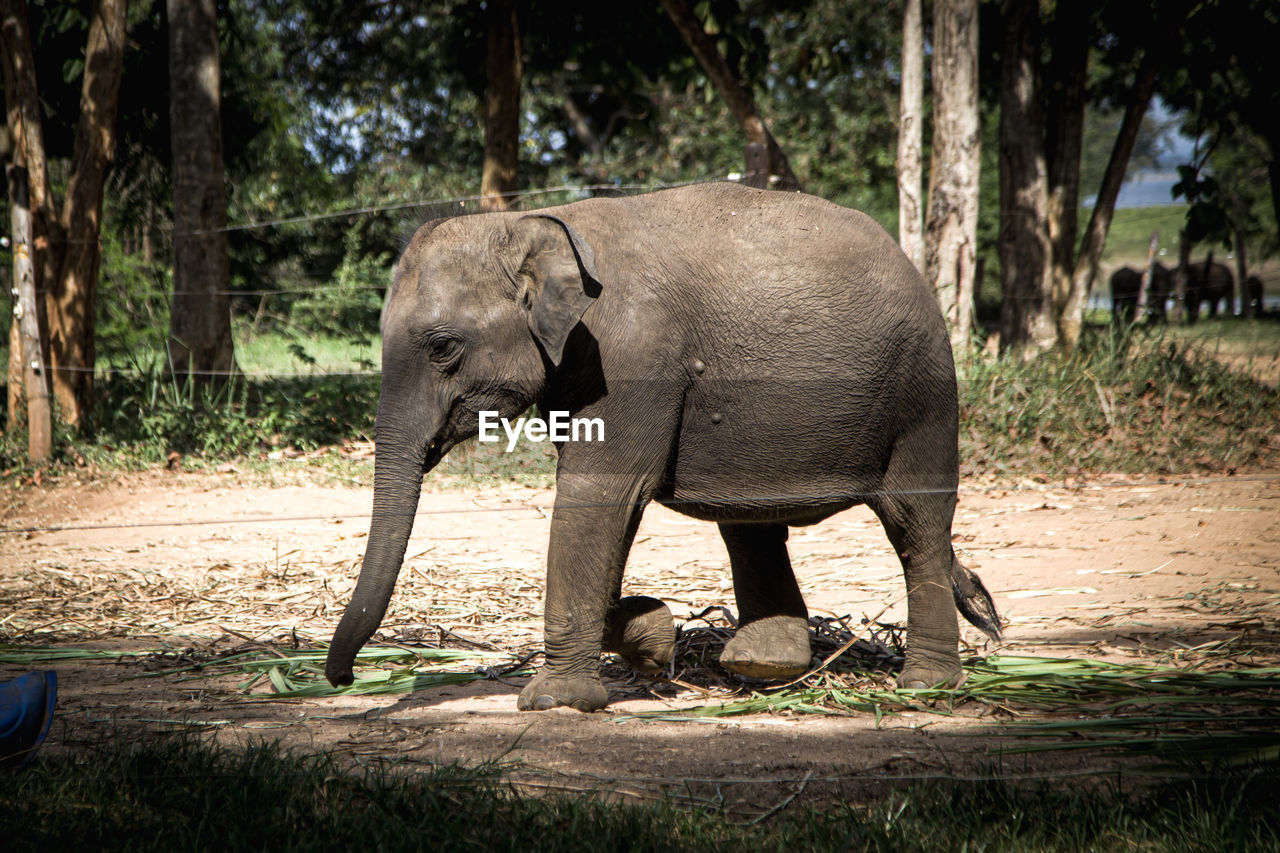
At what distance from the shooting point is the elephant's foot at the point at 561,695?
3758 mm

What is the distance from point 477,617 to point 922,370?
256cm

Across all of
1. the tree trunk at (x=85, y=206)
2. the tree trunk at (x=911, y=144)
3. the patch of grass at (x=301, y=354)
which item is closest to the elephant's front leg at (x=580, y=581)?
the patch of grass at (x=301, y=354)

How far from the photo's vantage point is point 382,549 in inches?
142

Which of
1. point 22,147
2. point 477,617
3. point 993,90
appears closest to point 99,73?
point 22,147

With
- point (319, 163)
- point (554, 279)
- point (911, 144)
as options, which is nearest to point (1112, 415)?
point (911, 144)

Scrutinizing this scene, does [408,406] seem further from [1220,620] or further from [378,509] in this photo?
[1220,620]

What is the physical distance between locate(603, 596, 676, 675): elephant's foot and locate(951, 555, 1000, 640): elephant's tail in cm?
116

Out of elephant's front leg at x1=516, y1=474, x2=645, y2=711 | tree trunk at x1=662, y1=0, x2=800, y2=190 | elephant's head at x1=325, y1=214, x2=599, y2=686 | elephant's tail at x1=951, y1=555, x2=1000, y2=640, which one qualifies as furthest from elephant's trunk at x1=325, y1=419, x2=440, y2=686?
tree trunk at x1=662, y1=0, x2=800, y2=190

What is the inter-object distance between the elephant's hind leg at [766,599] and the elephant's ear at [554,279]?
133 cm

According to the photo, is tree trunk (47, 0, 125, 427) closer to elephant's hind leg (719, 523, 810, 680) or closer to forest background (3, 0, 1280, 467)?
forest background (3, 0, 1280, 467)

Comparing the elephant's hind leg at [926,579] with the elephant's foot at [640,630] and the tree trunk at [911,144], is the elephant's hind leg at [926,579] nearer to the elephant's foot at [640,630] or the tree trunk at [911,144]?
the elephant's foot at [640,630]

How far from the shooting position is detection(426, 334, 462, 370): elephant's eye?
3658 millimetres

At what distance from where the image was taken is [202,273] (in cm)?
991

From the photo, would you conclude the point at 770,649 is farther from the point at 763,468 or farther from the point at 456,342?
the point at 456,342
